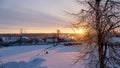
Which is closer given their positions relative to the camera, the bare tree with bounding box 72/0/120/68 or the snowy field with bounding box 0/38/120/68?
the bare tree with bounding box 72/0/120/68

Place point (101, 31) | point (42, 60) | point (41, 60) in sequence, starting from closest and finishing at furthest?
point (101, 31) → point (41, 60) → point (42, 60)

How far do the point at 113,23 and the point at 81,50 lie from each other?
2.42 m

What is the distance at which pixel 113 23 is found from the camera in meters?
13.2

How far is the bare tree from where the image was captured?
13180 millimetres

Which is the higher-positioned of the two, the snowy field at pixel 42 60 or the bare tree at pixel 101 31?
the bare tree at pixel 101 31

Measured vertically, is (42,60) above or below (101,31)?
below

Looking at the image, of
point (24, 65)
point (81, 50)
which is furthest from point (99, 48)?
point (24, 65)

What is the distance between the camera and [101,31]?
13.3 m

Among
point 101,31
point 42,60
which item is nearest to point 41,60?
point 42,60

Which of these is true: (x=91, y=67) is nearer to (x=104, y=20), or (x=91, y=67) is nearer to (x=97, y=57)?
(x=97, y=57)

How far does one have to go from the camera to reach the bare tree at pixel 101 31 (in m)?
13.2

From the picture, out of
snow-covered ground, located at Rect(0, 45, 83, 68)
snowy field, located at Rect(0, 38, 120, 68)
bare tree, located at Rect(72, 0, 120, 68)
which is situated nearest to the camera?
bare tree, located at Rect(72, 0, 120, 68)

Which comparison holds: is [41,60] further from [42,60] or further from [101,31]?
[101,31]

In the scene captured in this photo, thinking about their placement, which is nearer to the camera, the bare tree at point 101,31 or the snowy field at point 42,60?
the bare tree at point 101,31
